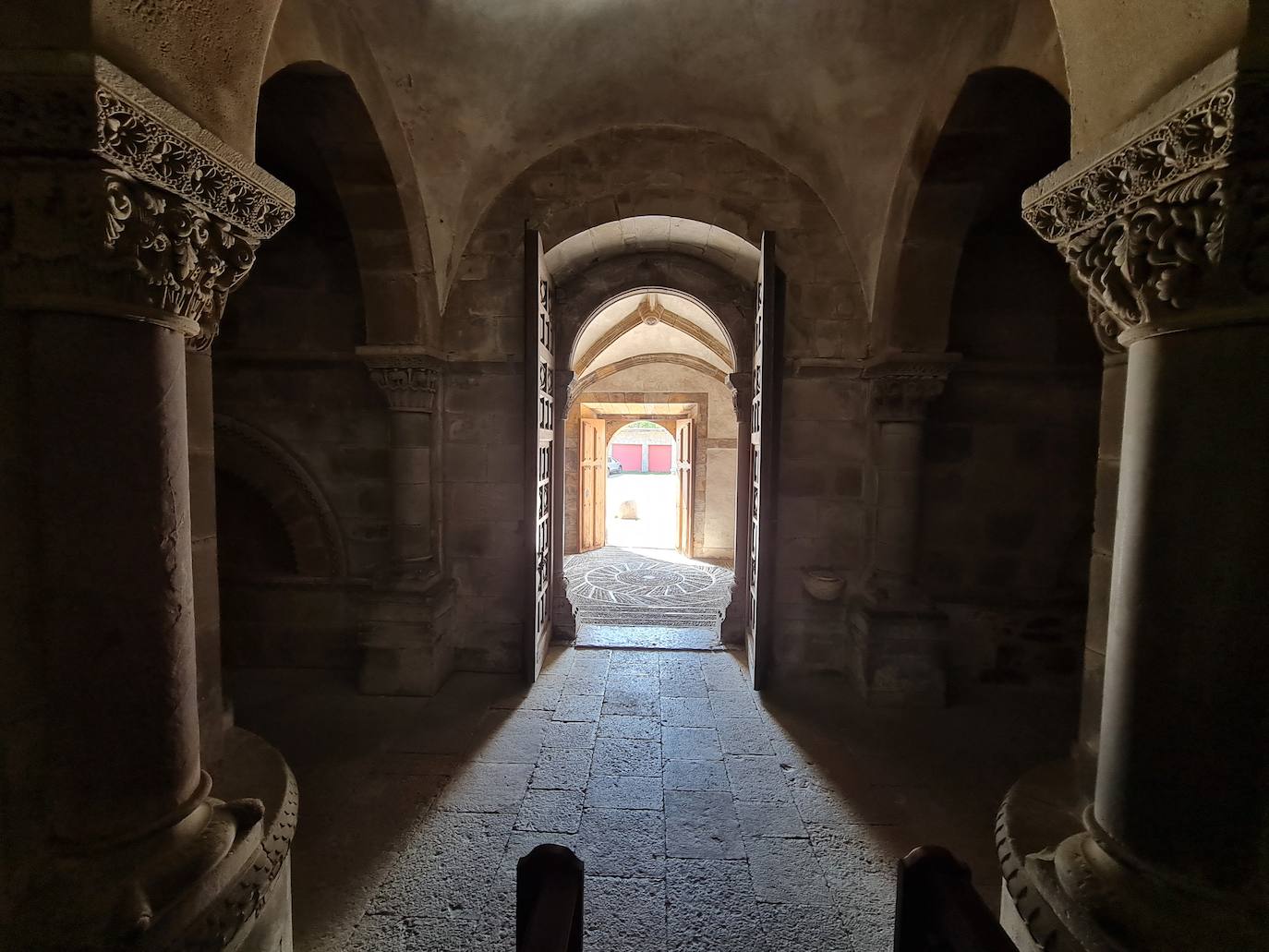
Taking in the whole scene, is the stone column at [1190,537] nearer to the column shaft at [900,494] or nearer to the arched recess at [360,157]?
the column shaft at [900,494]

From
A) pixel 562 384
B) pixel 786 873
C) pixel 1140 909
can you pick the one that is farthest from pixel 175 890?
pixel 562 384

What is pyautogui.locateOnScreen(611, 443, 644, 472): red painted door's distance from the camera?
27.1 metres

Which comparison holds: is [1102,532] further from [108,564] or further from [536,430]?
[536,430]

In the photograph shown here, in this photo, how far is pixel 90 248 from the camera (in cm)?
125

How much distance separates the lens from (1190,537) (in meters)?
1.26

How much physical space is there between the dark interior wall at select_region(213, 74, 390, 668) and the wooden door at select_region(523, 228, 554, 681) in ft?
3.73

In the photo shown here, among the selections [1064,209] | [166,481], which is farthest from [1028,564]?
[166,481]

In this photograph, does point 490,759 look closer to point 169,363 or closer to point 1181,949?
point 169,363

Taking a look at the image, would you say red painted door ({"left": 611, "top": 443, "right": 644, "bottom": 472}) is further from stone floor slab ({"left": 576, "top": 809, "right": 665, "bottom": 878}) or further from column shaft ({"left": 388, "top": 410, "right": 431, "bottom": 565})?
stone floor slab ({"left": 576, "top": 809, "right": 665, "bottom": 878})

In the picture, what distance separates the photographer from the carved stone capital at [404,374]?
151 inches

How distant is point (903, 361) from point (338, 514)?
419 centimetres

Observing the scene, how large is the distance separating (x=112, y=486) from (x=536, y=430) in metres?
2.70

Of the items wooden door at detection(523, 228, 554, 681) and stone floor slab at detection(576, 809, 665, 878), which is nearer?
stone floor slab at detection(576, 809, 665, 878)

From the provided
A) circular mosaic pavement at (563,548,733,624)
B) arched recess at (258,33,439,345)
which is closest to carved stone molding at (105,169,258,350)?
arched recess at (258,33,439,345)
